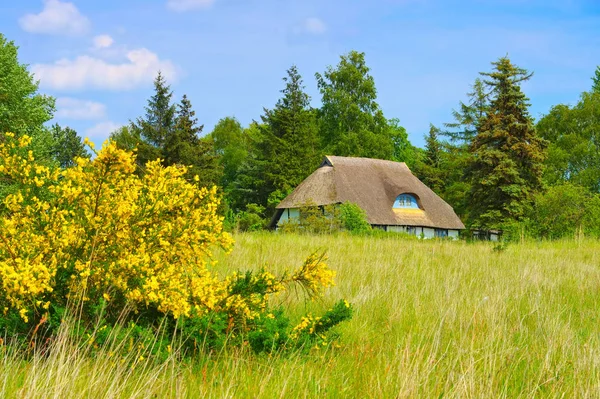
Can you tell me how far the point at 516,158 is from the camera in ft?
108

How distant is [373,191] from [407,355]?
3547 cm

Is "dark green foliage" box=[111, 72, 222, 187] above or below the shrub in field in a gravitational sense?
above

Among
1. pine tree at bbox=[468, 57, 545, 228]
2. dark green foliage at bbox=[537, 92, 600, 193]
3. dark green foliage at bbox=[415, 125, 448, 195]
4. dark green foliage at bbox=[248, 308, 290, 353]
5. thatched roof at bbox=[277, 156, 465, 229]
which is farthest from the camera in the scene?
dark green foliage at bbox=[415, 125, 448, 195]

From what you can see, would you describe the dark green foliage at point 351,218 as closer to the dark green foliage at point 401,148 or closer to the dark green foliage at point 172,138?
the dark green foliage at point 172,138

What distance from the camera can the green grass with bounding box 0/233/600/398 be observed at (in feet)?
9.49

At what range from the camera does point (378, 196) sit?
3834cm

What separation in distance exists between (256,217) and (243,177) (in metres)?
5.84

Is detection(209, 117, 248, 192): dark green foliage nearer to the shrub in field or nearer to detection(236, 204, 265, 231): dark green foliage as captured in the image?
detection(236, 204, 265, 231): dark green foliage

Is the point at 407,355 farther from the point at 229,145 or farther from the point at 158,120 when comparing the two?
the point at 229,145

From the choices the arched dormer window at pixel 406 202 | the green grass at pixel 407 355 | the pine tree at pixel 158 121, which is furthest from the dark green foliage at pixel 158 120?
the green grass at pixel 407 355

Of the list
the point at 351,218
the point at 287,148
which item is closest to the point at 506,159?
the point at 351,218

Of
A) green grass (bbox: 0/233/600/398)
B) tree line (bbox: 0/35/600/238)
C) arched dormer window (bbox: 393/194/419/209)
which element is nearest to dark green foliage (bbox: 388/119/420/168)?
tree line (bbox: 0/35/600/238)

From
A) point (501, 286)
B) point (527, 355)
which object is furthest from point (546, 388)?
point (501, 286)

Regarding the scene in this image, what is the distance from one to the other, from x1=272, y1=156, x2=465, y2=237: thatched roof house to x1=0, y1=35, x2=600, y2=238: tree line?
7.04 feet
